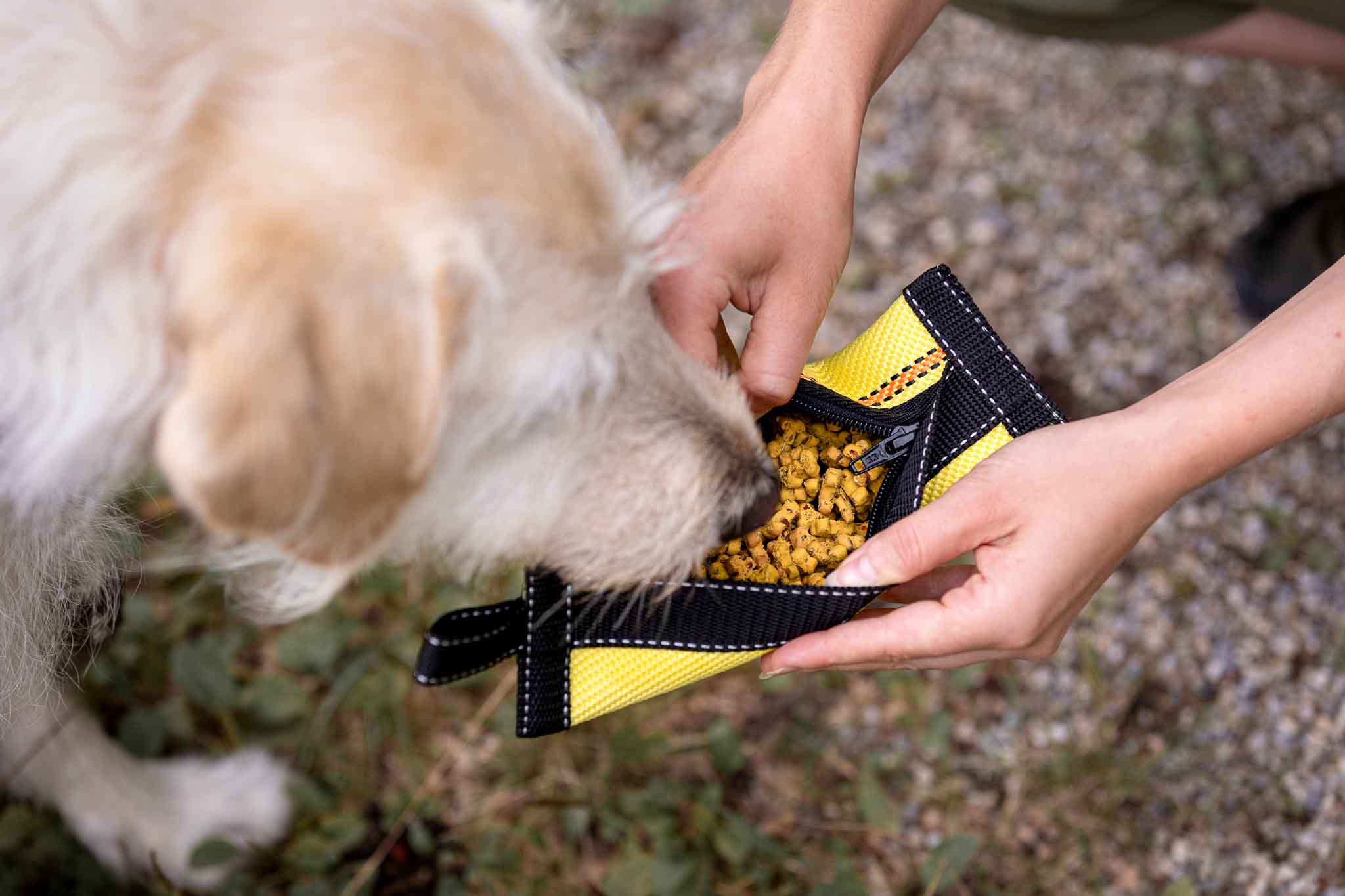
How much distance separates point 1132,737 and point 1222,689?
11.1 inches

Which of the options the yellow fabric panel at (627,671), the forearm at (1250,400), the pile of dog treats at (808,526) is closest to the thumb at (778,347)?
the pile of dog treats at (808,526)

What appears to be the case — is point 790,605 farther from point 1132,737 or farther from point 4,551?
point 1132,737

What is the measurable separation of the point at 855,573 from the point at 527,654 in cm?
58

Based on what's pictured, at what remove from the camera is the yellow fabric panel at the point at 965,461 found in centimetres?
177

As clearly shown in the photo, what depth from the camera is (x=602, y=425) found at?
152cm

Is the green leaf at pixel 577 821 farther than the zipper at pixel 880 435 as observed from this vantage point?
Yes

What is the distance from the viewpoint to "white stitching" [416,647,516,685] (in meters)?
1.75

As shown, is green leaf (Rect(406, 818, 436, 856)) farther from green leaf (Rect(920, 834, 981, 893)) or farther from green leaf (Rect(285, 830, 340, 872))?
green leaf (Rect(920, 834, 981, 893))

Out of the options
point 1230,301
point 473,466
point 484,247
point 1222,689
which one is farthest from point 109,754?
point 1230,301

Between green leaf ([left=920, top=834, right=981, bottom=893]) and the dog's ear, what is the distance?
56.2 inches

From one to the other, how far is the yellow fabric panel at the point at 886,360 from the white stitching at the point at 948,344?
1 centimetres

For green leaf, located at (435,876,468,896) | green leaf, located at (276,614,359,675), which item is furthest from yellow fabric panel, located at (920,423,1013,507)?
green leaf, located at (276,614,359,675)

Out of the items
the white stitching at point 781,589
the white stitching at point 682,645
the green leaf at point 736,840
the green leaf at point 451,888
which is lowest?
the green leaf at point 451,888

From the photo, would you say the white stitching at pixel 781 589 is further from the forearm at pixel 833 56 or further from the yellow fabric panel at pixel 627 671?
the forearm at pixel 833 56
